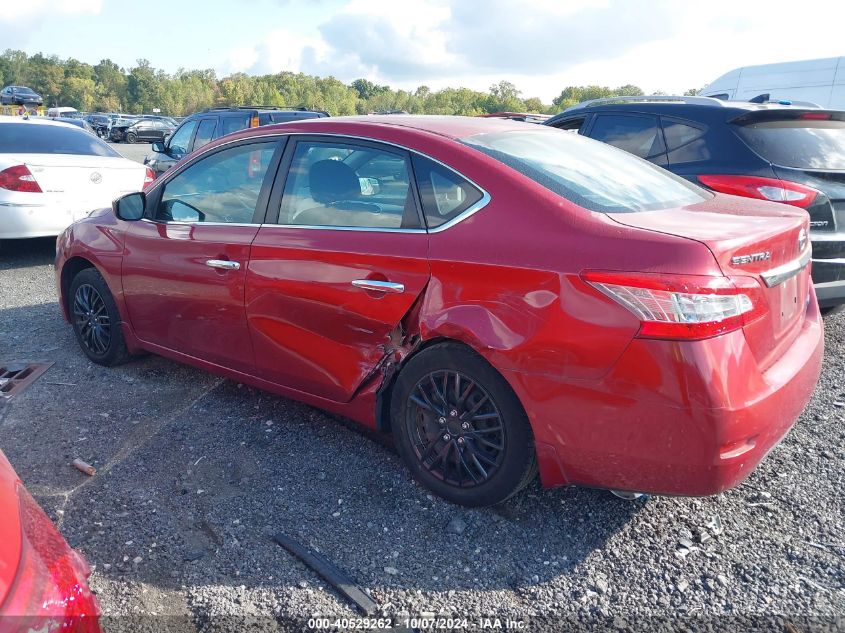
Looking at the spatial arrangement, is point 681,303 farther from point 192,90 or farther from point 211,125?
point 192,90

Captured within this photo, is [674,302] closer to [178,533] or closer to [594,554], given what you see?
[594,554]

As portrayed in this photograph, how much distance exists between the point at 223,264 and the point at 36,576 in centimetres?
226

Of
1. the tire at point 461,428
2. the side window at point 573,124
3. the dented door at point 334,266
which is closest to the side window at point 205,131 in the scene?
the side window at point 573,124

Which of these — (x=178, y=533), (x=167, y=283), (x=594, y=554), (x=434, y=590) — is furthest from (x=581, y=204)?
(x=167, y=283)

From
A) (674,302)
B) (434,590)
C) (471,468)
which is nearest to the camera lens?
(674,302)

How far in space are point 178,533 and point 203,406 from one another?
4.17ft

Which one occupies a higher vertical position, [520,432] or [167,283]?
[167,283]

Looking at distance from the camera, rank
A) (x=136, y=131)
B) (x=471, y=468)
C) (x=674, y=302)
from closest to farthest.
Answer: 1. (x=674, y=302)
2. (x=471, y=468)
3. (x=136, y=131)

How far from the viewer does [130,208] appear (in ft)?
13.5

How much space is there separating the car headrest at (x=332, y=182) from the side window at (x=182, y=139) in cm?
967

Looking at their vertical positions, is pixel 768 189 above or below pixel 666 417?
above

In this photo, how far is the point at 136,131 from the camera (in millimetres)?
40938

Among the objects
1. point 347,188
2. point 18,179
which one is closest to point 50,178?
point 18,179

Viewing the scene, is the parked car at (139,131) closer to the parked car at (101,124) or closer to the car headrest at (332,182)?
the parked car at (101,124)
